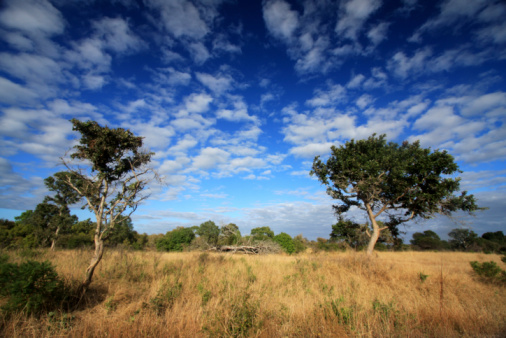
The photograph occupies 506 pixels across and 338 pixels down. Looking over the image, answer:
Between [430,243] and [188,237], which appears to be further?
[430,243]

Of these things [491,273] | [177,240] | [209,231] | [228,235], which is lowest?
[491,273]

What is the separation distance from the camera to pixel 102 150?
776 cm

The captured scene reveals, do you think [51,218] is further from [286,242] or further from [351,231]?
[351,231]

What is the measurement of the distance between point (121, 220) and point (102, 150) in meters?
3.34

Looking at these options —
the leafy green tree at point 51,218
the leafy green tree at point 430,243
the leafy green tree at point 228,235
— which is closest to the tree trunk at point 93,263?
the leafy green tree at point 228,235

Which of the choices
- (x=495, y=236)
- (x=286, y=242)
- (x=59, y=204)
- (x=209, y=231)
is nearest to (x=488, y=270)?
(x=286, y=242)

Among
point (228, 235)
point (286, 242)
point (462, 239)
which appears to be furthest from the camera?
point (462, 239)

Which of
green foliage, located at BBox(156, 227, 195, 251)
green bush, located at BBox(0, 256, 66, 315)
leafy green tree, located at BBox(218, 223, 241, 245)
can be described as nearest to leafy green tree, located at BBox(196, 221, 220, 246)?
leafy green tree, located at BBox(218, 223, 241, 245)

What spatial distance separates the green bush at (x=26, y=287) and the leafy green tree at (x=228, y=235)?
793 inches

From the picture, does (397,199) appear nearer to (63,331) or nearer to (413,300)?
(413,300)

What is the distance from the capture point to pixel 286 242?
88.2ft

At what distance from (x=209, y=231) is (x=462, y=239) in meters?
49.8

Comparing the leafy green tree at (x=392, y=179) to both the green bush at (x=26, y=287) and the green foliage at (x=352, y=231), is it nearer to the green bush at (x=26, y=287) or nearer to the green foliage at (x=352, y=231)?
the green foliage at (x=352, y=231)

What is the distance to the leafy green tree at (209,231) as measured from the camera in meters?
25.2
